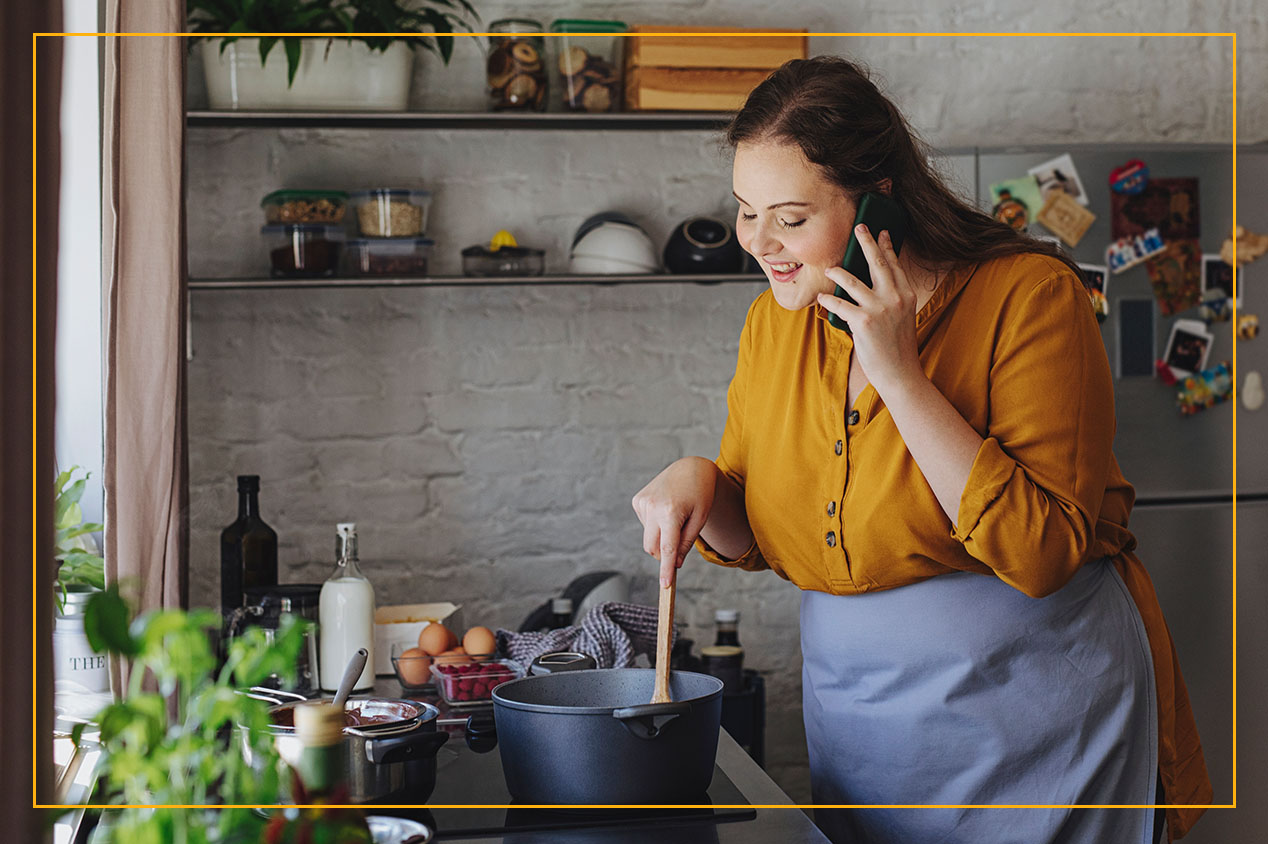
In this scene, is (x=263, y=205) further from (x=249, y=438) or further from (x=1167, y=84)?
(x=1167, y=84)

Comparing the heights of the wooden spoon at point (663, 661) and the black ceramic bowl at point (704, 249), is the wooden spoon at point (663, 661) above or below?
below

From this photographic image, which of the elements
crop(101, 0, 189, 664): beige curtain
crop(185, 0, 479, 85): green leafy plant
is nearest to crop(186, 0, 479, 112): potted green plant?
crop(185, 0, 479, 85): green leafy plant

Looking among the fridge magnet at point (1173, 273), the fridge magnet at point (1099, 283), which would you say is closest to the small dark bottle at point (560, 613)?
the fridge magnet at point (1099, 283)

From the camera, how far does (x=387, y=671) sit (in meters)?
1.72

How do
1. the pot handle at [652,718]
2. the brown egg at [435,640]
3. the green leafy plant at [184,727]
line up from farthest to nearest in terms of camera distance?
the brown egg at [435,640] < the pot handle at [652,718] < the green leafy plant at [184,727]

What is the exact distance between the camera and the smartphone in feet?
3.74

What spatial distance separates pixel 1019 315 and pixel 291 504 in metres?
1.50

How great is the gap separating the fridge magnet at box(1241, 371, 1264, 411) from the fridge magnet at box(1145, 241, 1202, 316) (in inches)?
7.3

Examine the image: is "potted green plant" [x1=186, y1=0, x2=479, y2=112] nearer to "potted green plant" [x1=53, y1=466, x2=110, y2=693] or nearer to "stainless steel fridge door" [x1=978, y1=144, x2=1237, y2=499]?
"potted green plant" [x1=53, y1=466, x2=110, y2=693]

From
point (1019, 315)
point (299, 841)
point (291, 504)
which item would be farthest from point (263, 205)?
point (299, 841)

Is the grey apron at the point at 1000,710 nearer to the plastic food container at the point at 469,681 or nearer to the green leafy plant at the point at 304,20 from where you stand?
the plastic food container at the point at 469,681

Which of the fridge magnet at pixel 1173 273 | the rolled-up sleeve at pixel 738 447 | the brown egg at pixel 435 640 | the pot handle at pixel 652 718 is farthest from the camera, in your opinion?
the fridge magnet at pixel 1173 273

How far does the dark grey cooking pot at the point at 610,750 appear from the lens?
95 cm

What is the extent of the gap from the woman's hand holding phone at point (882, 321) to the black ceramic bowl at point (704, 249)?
1117mm
